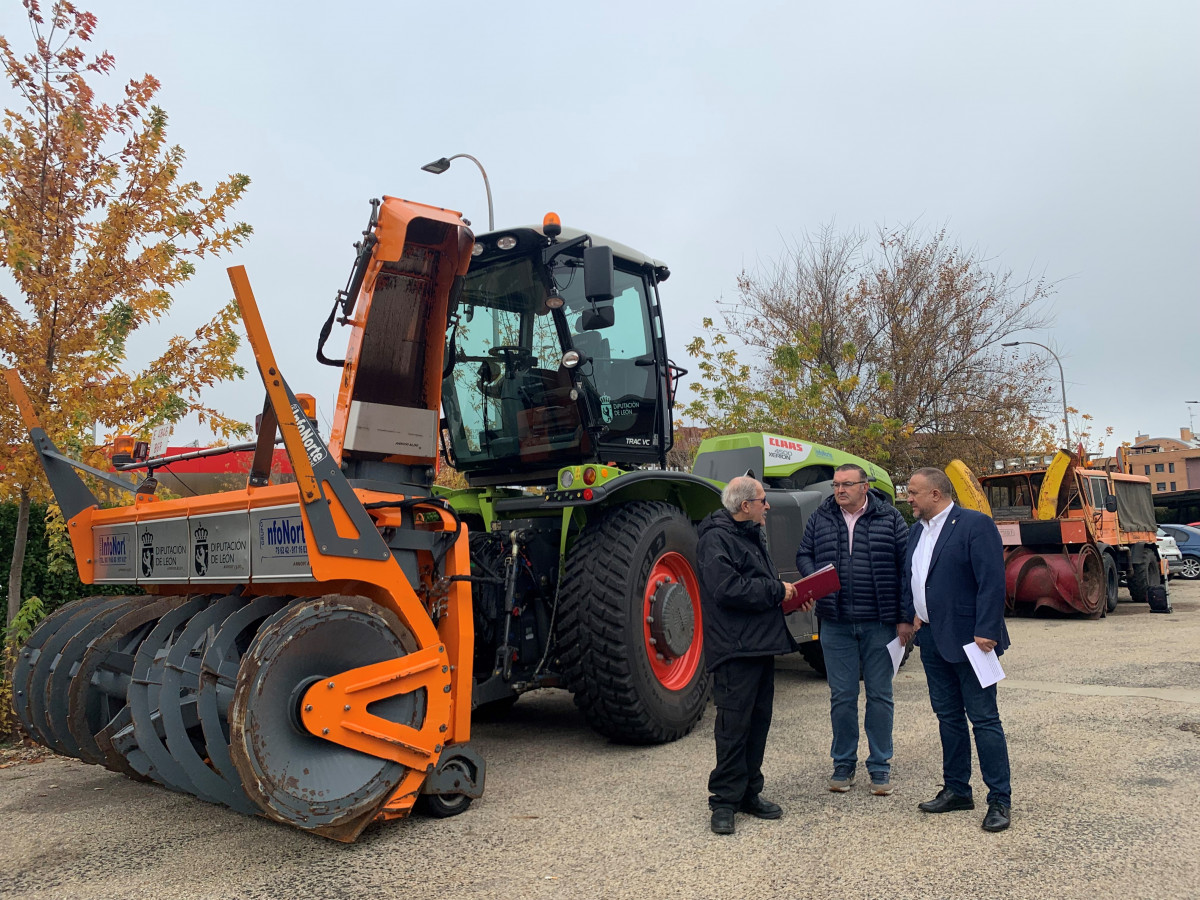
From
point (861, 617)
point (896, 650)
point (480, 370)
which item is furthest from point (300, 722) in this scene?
point (480, 370)

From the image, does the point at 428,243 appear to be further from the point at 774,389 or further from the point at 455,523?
the point at 774,389

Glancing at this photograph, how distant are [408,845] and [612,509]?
2437 millimetres

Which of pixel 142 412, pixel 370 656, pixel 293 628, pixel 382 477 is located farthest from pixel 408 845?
pixel 142 412

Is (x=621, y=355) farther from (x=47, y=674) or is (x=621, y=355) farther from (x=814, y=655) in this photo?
(x=47, y=674)

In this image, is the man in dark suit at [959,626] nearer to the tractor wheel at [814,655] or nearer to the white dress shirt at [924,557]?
the white dress shirt at [924,557]

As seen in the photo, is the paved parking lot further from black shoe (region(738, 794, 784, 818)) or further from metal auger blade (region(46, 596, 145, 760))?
metal auger blade (region(46, 596, 145, 760))

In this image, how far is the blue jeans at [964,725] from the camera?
4.20 meters

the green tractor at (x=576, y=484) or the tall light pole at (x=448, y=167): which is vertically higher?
the tall light pole at (x=448, y=167)

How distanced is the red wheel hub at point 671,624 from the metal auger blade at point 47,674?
3074mm

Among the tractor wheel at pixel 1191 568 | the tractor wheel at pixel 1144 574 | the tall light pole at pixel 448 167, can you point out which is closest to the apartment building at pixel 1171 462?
the tractor wheel at pixel 1191 568

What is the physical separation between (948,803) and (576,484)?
271 cm

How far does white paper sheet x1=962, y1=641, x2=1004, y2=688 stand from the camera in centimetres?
419

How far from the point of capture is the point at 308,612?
3768mm

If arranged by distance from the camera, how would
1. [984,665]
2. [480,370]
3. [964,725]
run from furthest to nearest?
1. [480,370]
2. [964,725]
3. [984,665]
